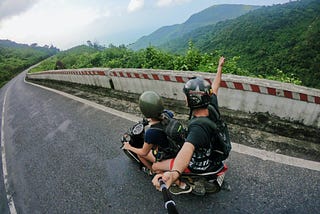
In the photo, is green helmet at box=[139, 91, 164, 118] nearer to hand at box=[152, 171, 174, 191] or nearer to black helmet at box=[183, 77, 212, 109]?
black helmet at box=[183, 77, 212, 109]

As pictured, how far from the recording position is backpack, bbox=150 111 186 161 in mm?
2834

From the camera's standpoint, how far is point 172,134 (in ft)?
9.31

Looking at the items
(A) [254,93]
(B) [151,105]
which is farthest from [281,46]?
(B) [151,105]

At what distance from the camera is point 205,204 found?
3254 mm

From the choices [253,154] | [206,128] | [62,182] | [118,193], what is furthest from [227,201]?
[62,182]

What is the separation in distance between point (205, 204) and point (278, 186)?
112 cm

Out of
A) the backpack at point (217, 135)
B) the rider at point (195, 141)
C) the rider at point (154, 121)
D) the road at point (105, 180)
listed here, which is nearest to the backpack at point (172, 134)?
the rider at point (154, 121)

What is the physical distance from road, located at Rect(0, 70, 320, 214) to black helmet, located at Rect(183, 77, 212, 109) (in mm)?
1688

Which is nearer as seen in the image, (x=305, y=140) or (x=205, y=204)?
(x=205, y=204)

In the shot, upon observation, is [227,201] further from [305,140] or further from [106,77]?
[106,77]

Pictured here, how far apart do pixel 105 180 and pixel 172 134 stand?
2108 millimetres

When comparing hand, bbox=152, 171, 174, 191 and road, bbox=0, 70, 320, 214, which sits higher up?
hand, bbox=152, 171, 174, 191

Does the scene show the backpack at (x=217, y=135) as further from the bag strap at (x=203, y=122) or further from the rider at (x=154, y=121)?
the rider at (x=154, y=121)

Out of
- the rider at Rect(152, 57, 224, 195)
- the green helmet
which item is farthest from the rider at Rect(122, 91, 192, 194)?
the rider at Rect(152, 57, 224, 195)
